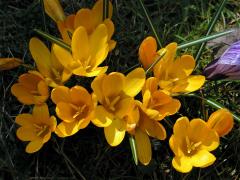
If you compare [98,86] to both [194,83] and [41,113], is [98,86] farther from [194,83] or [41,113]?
[194,83]

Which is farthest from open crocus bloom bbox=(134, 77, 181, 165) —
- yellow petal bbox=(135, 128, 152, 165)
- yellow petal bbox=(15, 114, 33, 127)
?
yellow petal bbox=(15, 114, 33, 127)

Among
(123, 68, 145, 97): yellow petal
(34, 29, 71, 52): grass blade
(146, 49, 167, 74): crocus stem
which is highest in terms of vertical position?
(34, 29, 71, 52): grass blade

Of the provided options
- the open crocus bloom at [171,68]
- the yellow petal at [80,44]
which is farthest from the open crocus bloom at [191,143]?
the yellow petal at [80,44]

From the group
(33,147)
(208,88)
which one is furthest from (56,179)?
(208,88)

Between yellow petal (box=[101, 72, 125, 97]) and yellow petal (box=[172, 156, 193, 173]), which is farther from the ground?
yellow petal (box=[101, 72, 125, 97])

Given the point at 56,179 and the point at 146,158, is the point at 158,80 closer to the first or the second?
the point at 146,158

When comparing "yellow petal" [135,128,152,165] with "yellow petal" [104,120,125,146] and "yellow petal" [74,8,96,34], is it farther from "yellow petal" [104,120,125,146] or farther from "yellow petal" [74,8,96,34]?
"yellow petal" [74,8,96,34]
